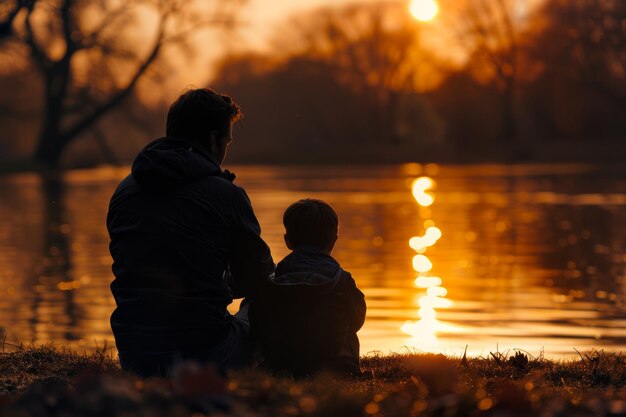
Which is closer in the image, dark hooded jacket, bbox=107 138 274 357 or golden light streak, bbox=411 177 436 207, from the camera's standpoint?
dark hooded jacket, bbox=107 138 274 357

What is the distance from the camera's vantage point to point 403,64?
88875 millimetres

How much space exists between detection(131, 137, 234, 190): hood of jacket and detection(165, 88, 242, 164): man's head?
0.28 feet

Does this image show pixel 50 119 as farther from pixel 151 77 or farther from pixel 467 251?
pixel 467 251

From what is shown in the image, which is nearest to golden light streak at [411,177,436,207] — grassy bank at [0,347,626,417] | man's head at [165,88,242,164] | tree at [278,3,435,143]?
man's head at [165,88,242,164]

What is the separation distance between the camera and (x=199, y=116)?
481cm

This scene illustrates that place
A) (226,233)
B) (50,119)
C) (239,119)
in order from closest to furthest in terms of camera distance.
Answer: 1. (226,233)
2. (239,119)
3. (50,119)

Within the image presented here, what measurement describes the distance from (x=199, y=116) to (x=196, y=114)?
0.6 inches

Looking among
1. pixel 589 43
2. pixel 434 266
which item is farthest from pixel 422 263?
pixel 589 43

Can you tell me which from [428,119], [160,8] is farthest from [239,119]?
[428,119]

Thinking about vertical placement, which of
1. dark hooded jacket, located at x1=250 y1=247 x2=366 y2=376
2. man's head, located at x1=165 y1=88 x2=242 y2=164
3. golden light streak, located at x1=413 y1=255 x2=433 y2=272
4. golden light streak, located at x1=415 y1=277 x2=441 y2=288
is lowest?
dark hooded jacket, located at x1=250 y1=247 x2=366 y2=376

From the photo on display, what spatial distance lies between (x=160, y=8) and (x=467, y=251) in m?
26.1

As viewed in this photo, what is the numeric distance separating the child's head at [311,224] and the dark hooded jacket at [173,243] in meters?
0.47

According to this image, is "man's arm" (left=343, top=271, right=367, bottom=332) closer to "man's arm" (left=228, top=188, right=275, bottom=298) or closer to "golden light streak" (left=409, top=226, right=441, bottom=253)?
"man's arm" (left=228, top=188, right=275, bottom=298)

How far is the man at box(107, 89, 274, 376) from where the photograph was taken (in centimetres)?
469
